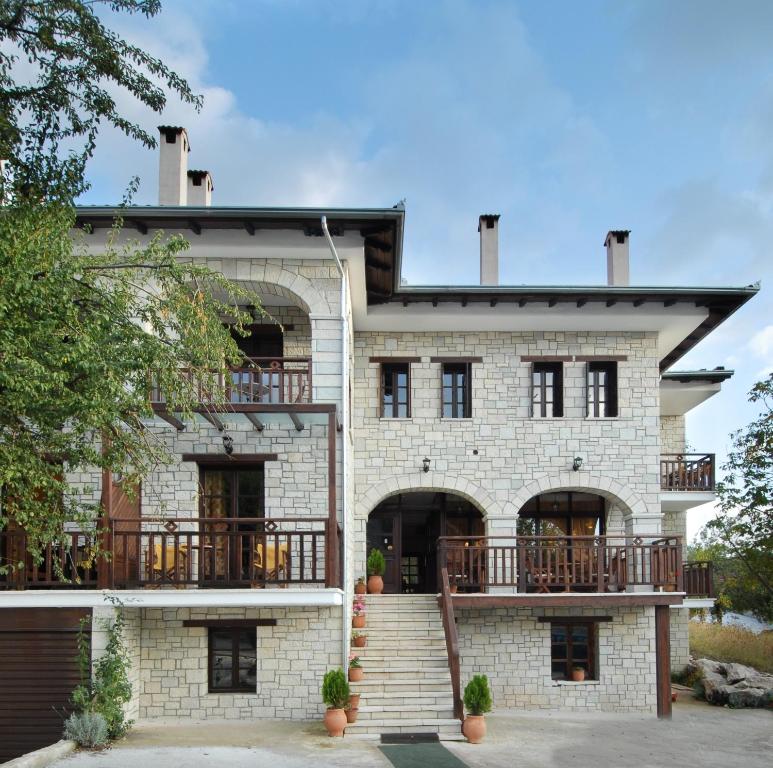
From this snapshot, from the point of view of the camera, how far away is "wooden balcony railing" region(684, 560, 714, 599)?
1997 cm

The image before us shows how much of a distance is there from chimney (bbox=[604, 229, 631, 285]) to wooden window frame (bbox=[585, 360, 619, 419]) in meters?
2.08

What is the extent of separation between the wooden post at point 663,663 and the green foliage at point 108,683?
362 inches

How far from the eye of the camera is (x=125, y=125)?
11.2 meters

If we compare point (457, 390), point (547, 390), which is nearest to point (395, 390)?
point (457, 390)

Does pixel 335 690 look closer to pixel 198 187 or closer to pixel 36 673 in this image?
pixel 36 673

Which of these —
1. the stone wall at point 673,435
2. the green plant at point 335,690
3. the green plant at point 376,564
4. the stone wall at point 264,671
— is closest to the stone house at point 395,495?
the stone wall at point 264,671

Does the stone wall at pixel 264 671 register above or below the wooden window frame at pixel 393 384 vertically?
below

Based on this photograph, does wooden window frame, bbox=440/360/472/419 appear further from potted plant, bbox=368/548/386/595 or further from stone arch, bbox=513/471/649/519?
potted plant, bbox=368/548/386/595

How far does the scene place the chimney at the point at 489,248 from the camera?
19688 millimetres

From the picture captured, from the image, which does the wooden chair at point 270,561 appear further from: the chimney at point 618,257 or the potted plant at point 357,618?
the chimney at point 618,257

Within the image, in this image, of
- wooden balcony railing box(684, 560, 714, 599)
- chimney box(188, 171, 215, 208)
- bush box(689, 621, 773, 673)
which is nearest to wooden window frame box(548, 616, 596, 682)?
wooden balcony railing box(684, 560, 714, 599)

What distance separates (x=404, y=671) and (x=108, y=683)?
4748 millimetres

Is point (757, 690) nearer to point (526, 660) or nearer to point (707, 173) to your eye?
point (526, 660)

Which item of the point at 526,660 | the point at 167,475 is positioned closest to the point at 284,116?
the point at 167,475
